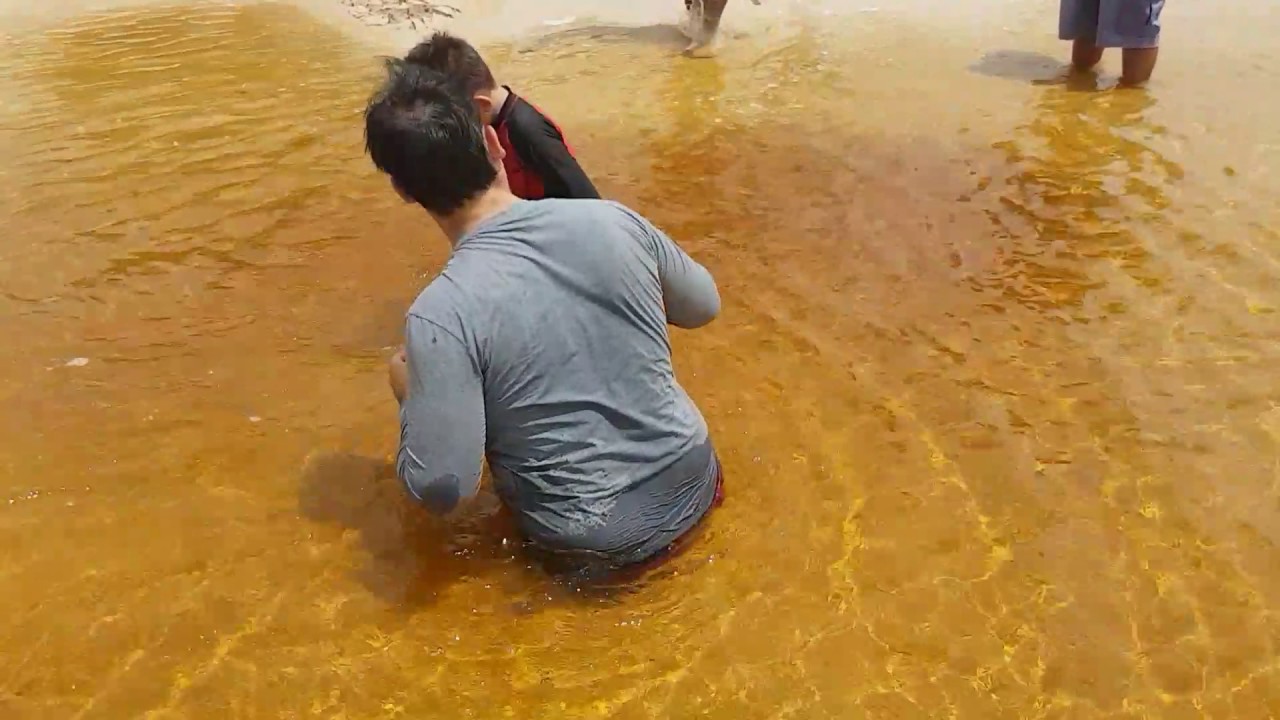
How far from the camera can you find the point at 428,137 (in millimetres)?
2344

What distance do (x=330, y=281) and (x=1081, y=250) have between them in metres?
3.43

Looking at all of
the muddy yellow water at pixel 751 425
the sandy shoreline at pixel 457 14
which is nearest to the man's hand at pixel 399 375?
the muddy yellow water at pixel 751 425

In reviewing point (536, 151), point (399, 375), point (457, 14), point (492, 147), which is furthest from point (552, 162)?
point (457, 14)

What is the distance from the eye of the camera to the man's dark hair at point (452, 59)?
3070 mm

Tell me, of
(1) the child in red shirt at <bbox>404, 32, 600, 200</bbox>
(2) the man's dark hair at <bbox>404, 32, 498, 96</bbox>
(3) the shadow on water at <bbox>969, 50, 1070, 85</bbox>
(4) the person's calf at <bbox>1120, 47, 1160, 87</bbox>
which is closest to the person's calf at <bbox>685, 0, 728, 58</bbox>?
(3) the shadow on water at <bbox>969, 50, 1070, 85</bbox>

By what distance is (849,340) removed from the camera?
160 inches

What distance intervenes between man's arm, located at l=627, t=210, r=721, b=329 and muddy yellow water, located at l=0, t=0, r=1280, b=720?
72 centimetres

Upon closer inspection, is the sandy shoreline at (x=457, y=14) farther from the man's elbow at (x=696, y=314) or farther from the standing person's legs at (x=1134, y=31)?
the man's elbow at (x=696, y=314)

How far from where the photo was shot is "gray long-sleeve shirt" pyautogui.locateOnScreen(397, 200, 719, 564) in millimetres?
2354

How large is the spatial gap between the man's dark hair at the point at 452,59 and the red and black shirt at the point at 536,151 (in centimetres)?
14

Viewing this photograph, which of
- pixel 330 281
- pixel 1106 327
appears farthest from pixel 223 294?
pixel 1106 327

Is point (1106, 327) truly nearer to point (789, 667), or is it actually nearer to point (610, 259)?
point (789, 667)

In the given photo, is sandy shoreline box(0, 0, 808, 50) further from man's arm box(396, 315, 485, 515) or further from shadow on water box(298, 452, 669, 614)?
man's arm box(396, 315, 485, 515)

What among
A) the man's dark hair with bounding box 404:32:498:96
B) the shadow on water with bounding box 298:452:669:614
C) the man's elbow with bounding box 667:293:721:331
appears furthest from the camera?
the man's dark hair with bounding box 404:32:498:96
